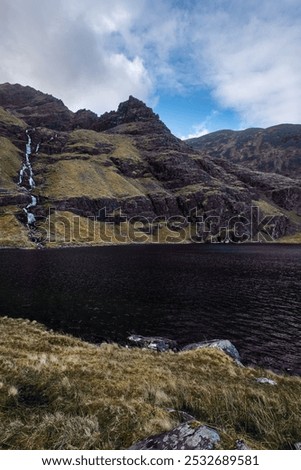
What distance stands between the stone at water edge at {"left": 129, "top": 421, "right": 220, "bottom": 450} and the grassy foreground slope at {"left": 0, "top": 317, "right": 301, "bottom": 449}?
0.45 m

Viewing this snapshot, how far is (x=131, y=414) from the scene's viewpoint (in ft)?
36.7

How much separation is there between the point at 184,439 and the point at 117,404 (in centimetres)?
404

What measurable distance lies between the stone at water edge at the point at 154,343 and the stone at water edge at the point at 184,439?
21059mm

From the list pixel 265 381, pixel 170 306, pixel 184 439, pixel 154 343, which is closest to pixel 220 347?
pixel 154 343

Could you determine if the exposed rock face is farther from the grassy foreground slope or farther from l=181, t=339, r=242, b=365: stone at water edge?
the grassy foreground slope

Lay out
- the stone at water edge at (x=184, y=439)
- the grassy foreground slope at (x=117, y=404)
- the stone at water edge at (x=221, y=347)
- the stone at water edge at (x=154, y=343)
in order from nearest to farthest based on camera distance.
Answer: the stone at water edge at (x=184, y=439) < the grassy foreground slope at (x=117, y=404) < the stone at water edge at (x=221, y=347) < the stone at water edge at (x=154, y=343)

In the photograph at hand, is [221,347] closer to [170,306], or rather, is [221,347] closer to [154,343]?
[154,343]

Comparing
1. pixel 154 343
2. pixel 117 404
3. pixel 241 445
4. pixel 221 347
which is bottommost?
pixel 154 343

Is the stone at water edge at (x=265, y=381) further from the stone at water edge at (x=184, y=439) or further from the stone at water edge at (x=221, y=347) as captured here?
the stone at water edge at (x=184, y=439)

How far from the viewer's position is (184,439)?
8.95m

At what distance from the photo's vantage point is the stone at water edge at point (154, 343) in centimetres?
3058

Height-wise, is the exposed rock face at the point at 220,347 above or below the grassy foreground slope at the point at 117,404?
below

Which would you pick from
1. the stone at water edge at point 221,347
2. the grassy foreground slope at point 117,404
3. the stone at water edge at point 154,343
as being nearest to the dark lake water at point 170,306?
the stone at water edge at point 221,347
